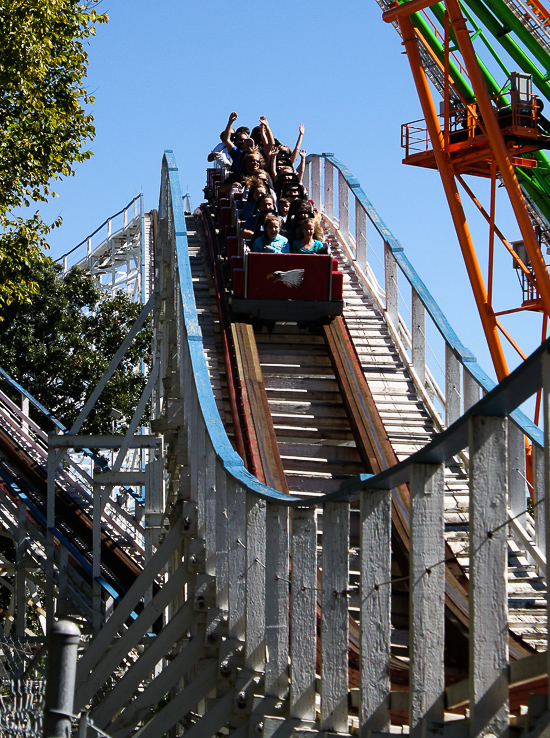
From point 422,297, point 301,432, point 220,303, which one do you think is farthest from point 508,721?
point 220,303

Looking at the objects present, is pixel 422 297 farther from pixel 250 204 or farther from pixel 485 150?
pixel 485 150

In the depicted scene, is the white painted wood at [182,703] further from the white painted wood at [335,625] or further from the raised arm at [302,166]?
the raised arm at [302,166]

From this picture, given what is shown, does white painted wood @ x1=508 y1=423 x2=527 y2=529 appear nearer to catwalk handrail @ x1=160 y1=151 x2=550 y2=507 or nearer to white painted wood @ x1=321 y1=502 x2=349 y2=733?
catwalk handrail @ x1=160 y1=151 x2=550 y2=507

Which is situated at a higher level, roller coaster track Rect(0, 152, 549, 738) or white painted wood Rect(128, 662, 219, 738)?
roller coaster track Rect(0, 152, 549, 738)

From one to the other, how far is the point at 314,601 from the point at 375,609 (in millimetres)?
655

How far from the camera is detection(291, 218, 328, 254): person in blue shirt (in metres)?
11.0

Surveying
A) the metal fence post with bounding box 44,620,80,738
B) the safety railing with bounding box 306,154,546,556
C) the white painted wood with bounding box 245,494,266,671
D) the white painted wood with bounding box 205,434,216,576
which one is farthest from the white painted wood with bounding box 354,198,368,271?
the metal fence post with bounding box 44,620,80,738

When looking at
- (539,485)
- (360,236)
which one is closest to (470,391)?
(539,485)

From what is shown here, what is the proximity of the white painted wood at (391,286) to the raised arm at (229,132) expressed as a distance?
5.94 metres

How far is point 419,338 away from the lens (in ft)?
32.4

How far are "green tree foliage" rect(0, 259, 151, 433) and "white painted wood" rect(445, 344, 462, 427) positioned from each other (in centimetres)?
1294

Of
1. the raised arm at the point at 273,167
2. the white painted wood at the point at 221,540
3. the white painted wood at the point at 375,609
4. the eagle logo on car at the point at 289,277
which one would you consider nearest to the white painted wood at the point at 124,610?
the white painted wood at the point at 221,540

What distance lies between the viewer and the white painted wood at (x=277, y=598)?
184 inches

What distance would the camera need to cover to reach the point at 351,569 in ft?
22.5
